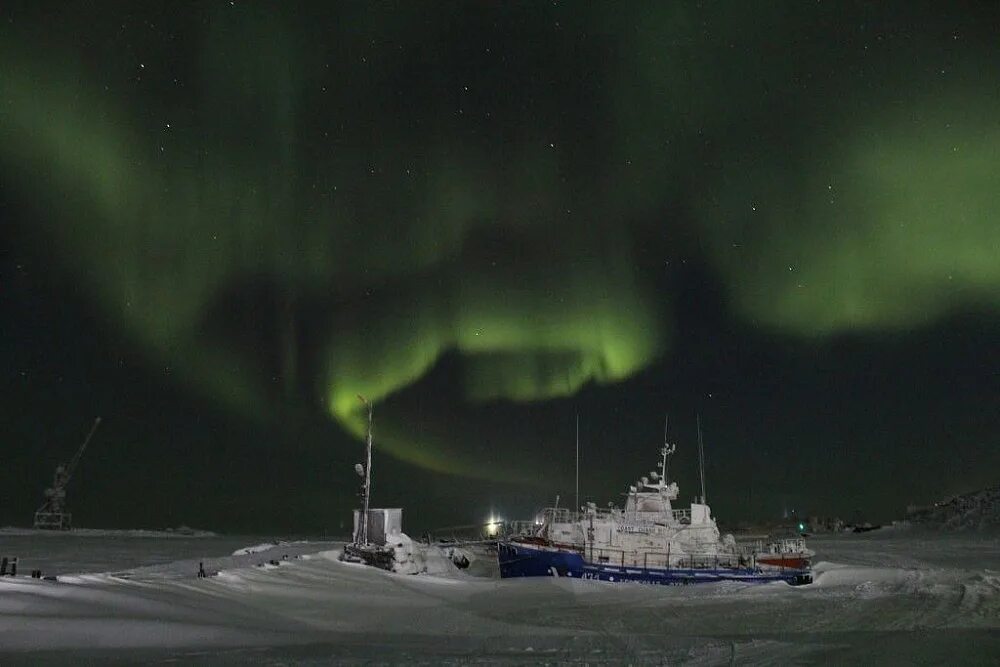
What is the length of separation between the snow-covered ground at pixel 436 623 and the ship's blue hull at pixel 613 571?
8.05 meters

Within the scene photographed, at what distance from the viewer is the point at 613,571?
47844 millimetres

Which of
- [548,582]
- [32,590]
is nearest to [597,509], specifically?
[548,582]

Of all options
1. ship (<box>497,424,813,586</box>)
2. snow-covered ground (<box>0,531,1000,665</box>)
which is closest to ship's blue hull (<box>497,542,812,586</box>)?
ship (<box>497,424,813,586</box>)

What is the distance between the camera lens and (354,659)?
674 inches

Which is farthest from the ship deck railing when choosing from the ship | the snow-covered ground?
the snow-covered ground

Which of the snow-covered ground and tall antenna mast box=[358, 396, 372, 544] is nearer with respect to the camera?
the snow-covered ground

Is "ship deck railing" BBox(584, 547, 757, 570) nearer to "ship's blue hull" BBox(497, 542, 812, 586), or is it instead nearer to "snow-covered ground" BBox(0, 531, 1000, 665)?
"ship's blue hull" BBox(497, 542, 812, 586)

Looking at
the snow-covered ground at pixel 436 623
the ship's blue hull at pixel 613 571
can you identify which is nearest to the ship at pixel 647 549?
the ship's blue hull at pixel 613 571

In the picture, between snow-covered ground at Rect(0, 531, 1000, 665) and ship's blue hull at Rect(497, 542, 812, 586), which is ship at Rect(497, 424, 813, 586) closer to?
ship's blue hull at Rect(497, 542, 812, 586)

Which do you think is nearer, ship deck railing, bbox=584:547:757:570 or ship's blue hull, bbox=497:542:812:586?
ship's blue hull, bbox=497:542:812:586

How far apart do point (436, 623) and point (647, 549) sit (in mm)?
29523

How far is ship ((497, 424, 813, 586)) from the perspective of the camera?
4841 cm

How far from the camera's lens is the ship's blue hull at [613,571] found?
47625mm

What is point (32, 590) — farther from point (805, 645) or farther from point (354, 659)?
point (805, 645)
